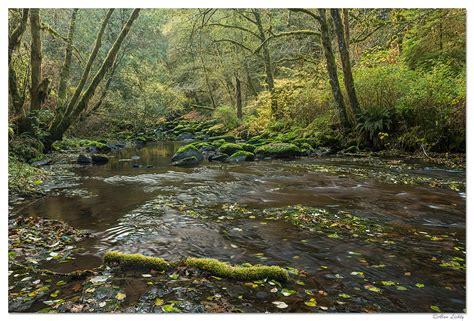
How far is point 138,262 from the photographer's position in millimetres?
3857

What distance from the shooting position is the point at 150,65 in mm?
29797

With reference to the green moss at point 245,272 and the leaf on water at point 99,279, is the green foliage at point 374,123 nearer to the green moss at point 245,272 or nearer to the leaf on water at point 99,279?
the green moss at point 245,272

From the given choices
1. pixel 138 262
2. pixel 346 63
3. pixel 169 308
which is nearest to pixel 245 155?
pixel 346 63

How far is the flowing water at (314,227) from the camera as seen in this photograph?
3.58m

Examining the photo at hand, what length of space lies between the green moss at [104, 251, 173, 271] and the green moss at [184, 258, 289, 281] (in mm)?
423

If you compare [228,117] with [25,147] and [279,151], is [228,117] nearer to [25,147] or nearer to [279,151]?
[279,151]

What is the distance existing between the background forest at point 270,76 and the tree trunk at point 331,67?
0.04 meters

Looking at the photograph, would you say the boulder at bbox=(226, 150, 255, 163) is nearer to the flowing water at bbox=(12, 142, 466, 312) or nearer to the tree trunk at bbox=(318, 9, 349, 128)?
the flowing water at bbox=(12, 142, 466, 312)

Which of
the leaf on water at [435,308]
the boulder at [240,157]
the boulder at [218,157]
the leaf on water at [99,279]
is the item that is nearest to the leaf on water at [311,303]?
the leaf on water at [435,308]

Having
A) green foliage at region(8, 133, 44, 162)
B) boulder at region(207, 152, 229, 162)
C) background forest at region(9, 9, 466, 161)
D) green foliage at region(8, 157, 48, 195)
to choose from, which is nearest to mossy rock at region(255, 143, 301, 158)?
boulder at region(207, 152, 229, 162)

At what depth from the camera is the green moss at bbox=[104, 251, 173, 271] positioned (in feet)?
12.5
